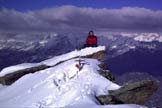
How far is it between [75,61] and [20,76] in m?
6.72

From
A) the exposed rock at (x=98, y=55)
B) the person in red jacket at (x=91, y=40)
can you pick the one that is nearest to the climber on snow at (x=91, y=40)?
the person in red jacket at (x=91, y=40)

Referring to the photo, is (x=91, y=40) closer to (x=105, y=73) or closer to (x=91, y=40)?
(x=91, y=40)

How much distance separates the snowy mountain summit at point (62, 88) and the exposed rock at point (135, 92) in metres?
0.61

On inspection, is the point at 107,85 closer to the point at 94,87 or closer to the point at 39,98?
the point at 94,87

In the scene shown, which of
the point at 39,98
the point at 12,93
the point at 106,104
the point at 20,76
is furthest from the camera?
the point at 20,76

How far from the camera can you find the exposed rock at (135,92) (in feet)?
96.0

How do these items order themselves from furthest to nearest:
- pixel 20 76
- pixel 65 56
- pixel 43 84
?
1. pixel 65 56
2. pixel 20 76
3. pixel 43 84

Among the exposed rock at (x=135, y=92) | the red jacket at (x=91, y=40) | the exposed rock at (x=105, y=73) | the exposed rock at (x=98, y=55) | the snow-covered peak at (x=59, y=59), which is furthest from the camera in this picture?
the red jacket at (x=91, y=40)

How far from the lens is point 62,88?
29719 mm

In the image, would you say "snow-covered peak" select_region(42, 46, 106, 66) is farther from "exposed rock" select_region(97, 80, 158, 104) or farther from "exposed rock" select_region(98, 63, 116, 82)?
"exposed rock" select_region(97, 80, 158, 104)

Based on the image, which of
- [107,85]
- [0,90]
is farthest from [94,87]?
[0,90]

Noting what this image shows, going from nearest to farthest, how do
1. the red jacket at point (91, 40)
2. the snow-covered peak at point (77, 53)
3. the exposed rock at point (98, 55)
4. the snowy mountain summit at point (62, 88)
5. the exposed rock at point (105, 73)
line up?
the snowy mountain summit at point (62, 88), the exposed rock at point (105, 73), the snow-covered peak at point (77, 53), the exposed rock at point (98, 55), the red jacket at point (91, 40)

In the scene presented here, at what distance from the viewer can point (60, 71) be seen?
3241 cm

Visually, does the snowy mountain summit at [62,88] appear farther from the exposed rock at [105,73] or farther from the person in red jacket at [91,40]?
the person in red jacket at [91,40]
